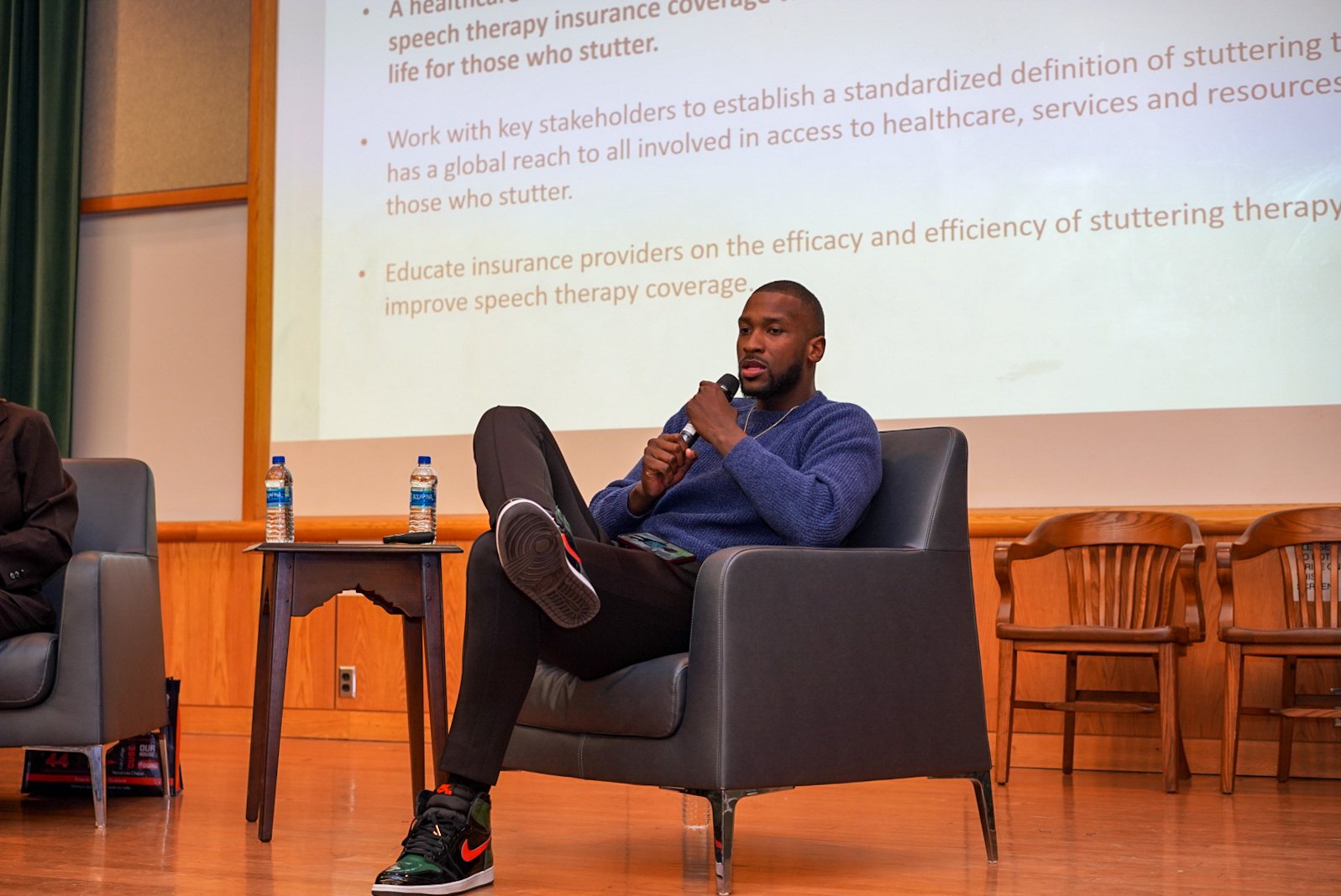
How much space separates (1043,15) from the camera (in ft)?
13.2

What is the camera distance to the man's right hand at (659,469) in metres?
2.43

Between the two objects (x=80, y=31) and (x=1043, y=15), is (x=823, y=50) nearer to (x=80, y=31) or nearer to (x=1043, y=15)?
(x=1043, y=15)

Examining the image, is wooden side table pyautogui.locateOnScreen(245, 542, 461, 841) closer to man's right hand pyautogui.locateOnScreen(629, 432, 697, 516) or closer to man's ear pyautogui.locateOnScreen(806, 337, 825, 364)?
man's right hand pyautogui.locateOnScreen(629, 432, 697, 516)

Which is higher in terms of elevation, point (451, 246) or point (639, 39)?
point (639, 39)

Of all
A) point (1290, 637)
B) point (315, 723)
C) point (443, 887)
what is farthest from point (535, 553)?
point (315, 723)

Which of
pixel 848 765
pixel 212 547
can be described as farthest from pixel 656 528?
pixel 212 547

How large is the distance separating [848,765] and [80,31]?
4359mm

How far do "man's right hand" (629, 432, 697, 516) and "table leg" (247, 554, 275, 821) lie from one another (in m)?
0.79

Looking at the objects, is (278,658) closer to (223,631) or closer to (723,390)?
(723,390)

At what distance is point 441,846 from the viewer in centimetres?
198

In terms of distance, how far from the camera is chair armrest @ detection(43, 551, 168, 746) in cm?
280

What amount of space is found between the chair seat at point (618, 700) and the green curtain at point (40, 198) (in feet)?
11.0

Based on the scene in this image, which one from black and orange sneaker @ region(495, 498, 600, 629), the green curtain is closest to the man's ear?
black and orange sneaker @ region(495, 498, 600, 629)

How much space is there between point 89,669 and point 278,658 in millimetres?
402
